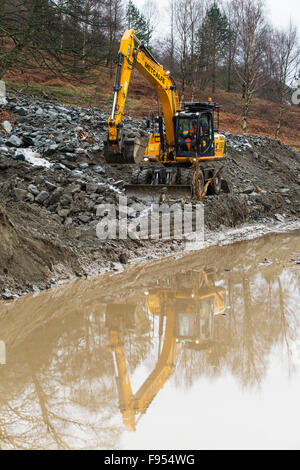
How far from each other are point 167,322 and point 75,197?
4.61 metres

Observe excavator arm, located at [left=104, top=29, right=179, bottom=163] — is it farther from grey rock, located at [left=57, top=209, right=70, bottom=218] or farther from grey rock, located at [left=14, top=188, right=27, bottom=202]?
grey rock, located at [left=14, top=188, right=27, bottom=202]

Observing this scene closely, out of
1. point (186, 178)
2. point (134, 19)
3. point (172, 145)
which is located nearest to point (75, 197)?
point (186, 178)

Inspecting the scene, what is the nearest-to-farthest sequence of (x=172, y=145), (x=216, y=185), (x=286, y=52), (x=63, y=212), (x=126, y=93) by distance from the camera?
(x=63, y=212) < (x=126, y=93) < (x=172, y=145) < (x=216, y=185) < (x=286, y=52)

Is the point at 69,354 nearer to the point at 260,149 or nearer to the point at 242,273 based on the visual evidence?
the point at 242,273

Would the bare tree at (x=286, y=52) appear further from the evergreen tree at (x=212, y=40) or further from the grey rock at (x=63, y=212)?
the grey rock at (x=63, y=212)

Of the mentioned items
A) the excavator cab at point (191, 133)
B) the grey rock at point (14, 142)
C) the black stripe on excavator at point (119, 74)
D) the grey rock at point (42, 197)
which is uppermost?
the black stripe on excavator at point (119, 74)

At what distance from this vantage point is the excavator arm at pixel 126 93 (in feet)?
34.1

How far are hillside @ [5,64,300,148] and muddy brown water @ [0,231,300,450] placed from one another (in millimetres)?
13996

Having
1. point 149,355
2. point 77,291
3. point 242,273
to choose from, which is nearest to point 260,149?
point 242,273

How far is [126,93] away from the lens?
10.8m

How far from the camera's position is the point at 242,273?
359 inches

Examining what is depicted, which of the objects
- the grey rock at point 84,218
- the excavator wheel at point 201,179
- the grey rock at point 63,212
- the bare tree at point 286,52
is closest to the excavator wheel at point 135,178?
the excavator wheel at point 201,179

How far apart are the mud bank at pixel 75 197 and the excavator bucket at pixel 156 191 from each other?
0.42 m

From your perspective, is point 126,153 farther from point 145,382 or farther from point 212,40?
point 212,40
